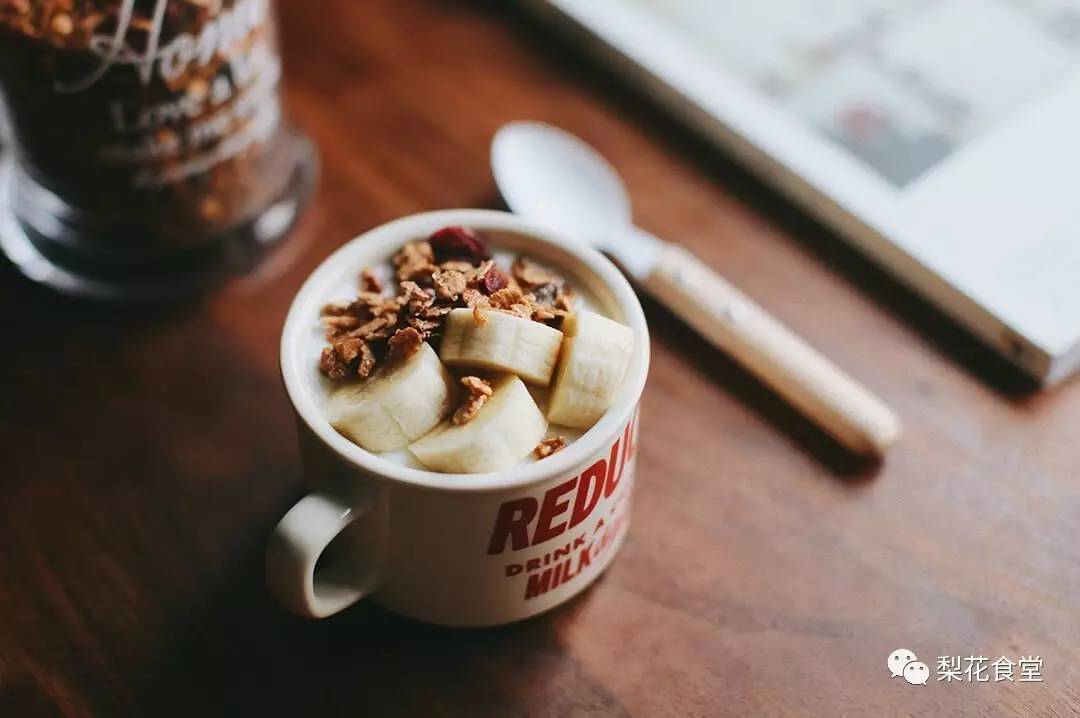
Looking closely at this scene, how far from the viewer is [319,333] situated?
45 centimetres

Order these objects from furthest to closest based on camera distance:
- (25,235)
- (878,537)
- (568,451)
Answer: (25,235)
(878,537)
(568,451)

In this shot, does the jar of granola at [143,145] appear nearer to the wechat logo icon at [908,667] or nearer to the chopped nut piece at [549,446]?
the chopped nut piece at [549,446]

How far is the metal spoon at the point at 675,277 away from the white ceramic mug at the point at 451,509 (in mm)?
110

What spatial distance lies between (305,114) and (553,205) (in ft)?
0.60

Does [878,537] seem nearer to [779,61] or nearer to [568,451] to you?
[568,451]

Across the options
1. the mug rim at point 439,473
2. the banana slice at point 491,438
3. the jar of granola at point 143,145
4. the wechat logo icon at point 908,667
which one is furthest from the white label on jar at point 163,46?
the wechat logo icon at point 908,667

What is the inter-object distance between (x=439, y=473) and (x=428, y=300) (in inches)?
2.9

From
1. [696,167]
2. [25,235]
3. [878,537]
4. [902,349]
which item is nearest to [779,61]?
[696,167]

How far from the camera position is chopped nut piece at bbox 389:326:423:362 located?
419mm

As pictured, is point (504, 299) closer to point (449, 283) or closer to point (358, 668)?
point (449, 283)

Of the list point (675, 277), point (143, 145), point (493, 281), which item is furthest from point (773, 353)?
point (143, 145)

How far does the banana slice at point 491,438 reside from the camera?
0.40m

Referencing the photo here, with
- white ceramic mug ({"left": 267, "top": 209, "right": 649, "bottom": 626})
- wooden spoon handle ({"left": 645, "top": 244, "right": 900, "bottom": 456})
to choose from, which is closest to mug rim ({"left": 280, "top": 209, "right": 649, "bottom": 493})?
white ceramic mug ({"left": 267, "top": 209, "right": 649, "bottom": 626})

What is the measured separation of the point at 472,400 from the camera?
0.41m
